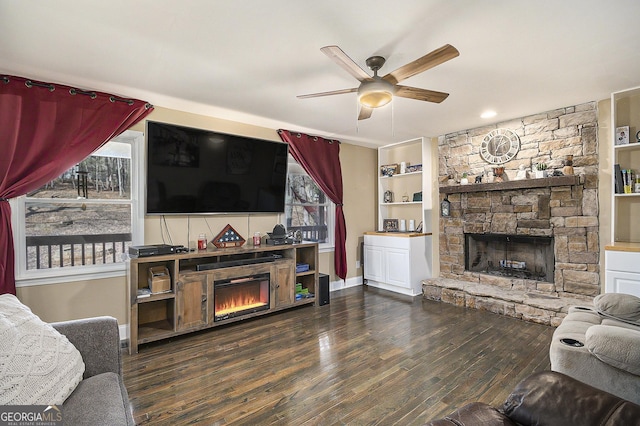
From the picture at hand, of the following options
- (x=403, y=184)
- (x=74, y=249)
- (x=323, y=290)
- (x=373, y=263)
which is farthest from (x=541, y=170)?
(x=74, y=249)

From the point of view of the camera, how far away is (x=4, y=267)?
2.50 m

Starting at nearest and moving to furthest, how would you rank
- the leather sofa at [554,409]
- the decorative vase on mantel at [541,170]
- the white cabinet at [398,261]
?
the leather sofa at [554,409] < the decorative vase on mantel at [541,170] < the white cabinet at [398,261]

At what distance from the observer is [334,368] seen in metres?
2.47

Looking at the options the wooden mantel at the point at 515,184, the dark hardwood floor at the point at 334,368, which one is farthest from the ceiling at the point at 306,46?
the dark hardwood floor at the point at 334,368

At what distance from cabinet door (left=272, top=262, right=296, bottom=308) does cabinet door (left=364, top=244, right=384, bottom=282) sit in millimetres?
1686

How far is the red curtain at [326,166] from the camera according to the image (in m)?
4.45

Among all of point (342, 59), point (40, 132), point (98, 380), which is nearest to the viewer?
point (98, 380)

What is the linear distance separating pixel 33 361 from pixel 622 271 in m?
4.25

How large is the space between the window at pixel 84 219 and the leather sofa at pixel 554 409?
10.9ft

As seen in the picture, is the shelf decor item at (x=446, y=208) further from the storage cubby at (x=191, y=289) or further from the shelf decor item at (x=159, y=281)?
the shelf decor item at (x=159, y=281)

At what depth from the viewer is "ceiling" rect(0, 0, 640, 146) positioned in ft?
6.05

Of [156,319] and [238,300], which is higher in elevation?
[238,300]

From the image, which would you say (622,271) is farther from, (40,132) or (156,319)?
(40,132)

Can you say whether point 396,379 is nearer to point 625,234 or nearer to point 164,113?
point 625,234
